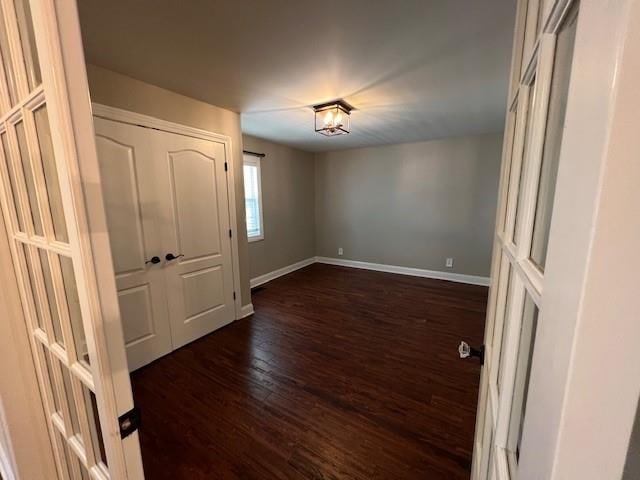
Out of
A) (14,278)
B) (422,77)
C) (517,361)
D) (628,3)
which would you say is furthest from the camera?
(422,77)

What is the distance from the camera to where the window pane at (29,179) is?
2.41ft

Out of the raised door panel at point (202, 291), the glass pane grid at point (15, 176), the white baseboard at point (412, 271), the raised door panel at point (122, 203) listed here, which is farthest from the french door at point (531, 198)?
the white baseboard at point (412, 271)

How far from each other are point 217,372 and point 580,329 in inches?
98.7

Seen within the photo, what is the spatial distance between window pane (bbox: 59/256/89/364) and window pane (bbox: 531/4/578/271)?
101cm

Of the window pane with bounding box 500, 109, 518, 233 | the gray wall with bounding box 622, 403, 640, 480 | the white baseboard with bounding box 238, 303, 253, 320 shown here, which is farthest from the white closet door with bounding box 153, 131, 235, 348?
the gray wall with bounding box 622, 403, 640, 480

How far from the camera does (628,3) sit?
165 mm

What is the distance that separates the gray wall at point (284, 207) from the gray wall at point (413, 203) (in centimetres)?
29

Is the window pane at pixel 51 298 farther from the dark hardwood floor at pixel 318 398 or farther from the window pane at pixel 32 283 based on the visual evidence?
the dark hardwood floor at pixel 318 398

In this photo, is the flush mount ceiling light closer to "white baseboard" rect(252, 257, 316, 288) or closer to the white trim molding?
"white baseboard" rect(252, 257, 316, 288)

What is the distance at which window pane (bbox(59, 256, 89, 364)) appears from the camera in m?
0.69

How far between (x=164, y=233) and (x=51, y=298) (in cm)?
167

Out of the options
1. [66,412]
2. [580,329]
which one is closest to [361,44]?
[580,329]

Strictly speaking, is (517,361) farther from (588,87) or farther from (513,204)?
(588,87)

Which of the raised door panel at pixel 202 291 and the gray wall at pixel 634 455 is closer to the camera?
the gray wall at pixel 634 455
